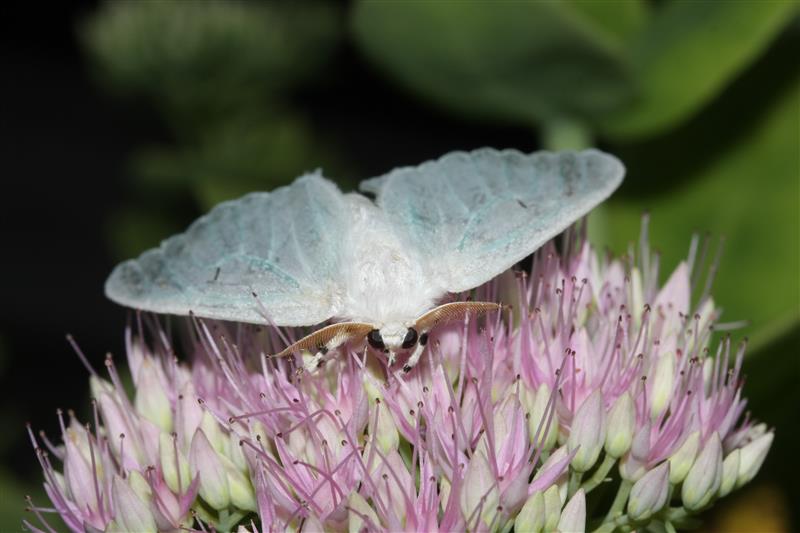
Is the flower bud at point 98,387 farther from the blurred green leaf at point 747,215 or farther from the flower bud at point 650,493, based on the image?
the blurred green leaf at point 747,215

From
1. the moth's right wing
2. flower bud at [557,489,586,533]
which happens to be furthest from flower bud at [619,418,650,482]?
the moth's right wing

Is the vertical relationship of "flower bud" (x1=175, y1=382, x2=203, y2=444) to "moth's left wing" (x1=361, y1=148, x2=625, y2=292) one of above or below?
below

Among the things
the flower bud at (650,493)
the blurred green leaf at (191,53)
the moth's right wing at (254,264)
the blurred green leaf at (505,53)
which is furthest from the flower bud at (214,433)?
the blurred green leaf at (191,53)

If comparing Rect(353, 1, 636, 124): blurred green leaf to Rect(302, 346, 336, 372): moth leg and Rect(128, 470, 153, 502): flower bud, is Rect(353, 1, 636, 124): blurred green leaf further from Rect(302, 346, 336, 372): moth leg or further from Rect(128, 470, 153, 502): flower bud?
Rect(128, 470, 153, 502): flower bud

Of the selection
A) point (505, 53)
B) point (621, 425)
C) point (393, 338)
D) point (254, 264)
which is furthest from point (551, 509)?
point (505, 53)

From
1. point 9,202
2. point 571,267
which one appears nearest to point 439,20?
point 571,267

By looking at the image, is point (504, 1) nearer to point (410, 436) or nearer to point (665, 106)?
point (665, 106)
